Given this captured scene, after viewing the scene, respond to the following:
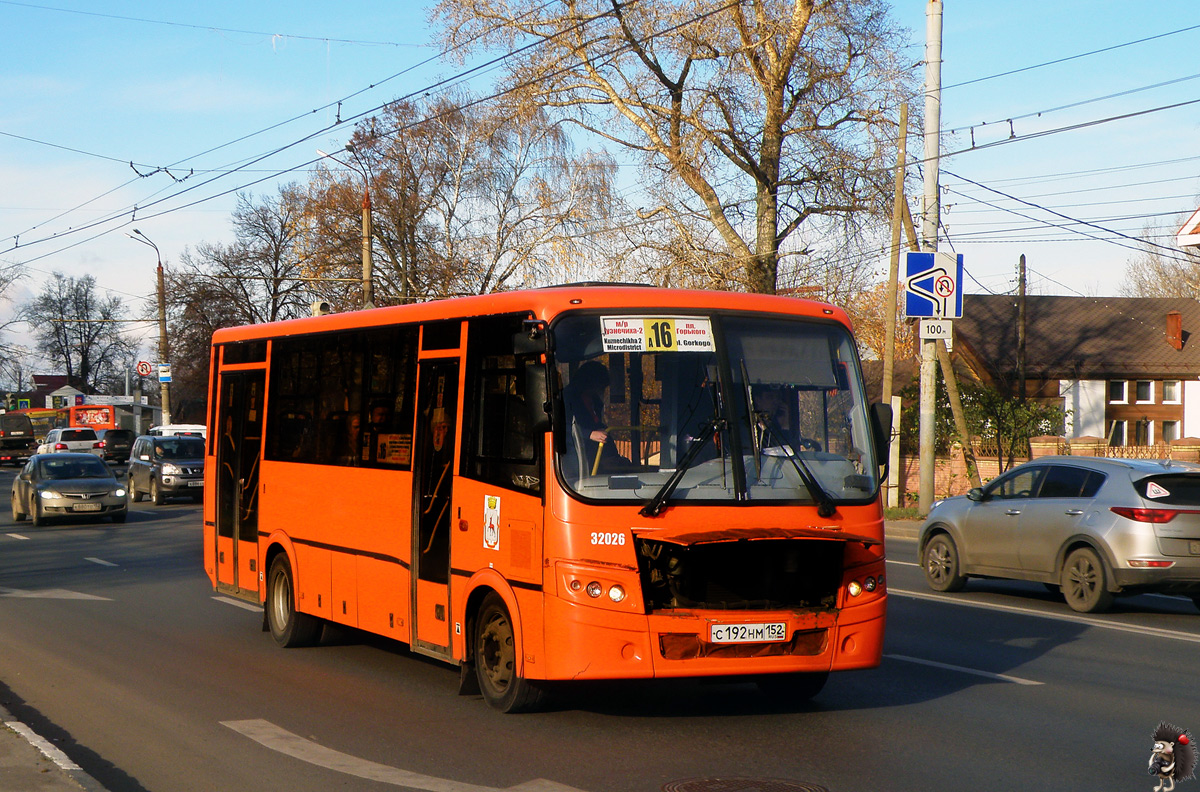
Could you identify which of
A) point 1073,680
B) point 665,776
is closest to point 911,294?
point 1073,680

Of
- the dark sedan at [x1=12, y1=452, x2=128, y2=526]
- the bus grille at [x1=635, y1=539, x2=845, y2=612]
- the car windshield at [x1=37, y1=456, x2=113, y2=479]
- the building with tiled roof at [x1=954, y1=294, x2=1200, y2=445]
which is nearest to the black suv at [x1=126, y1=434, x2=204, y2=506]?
the car windshield at [x1=37, y1=456, x2=113, y2=479]

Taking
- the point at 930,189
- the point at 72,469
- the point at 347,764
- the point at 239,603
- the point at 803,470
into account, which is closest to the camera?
the point at 347,764

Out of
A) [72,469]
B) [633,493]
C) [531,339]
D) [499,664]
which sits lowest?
[499,664]

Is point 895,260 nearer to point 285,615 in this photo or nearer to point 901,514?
point 901,514

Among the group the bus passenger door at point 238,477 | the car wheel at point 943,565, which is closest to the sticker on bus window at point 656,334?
the bus passenger door at point 238,477

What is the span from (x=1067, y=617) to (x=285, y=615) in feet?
25.5

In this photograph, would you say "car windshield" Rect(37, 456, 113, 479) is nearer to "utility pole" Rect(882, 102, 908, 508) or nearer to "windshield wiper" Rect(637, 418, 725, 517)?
"utility pole" Rect(882, 102, 908, 508)

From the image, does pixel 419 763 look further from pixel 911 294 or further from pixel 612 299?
pixel 911 294

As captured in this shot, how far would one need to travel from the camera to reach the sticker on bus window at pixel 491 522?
26.9ft

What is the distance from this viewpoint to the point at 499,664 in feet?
27.2

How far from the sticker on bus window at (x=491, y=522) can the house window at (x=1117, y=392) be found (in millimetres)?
60347

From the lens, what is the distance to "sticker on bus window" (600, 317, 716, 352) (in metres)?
8.00

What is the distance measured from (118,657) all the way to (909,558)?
1273cm

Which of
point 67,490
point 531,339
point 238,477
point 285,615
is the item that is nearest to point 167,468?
point 67,490
